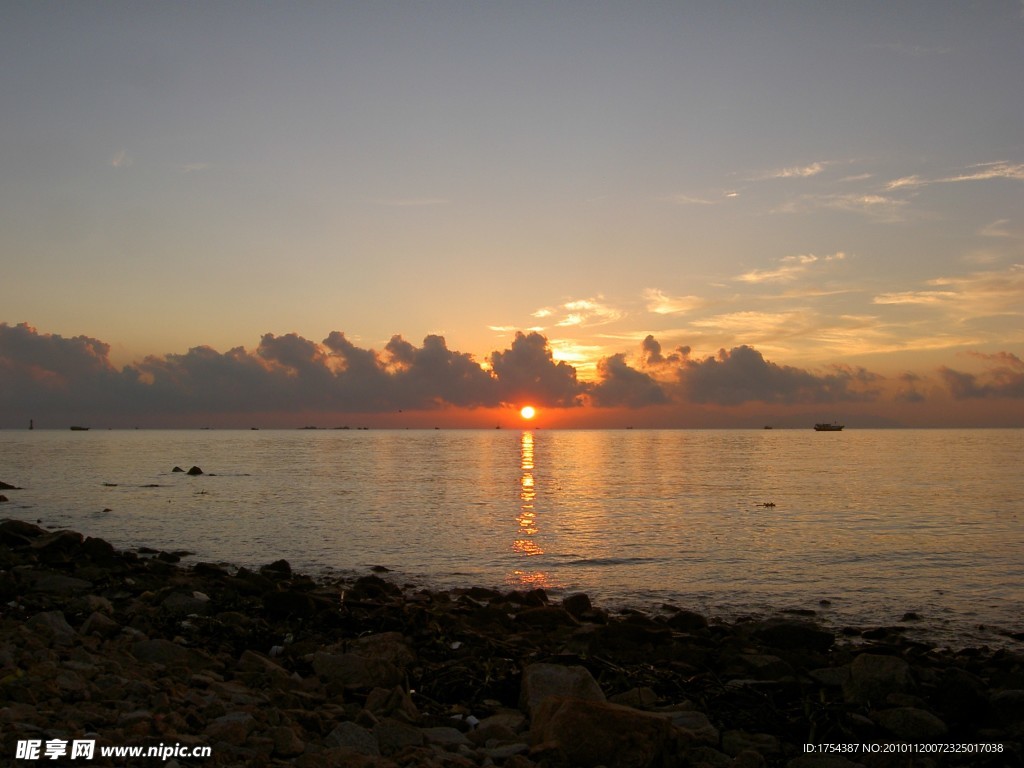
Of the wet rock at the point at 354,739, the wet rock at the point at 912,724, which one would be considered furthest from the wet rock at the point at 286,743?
the wet rock at the point at 912,724

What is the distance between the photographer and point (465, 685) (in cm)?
1228

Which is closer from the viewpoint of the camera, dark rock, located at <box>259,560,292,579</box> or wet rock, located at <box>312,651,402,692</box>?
wet rock, located at <box>312,651,402,692</box>

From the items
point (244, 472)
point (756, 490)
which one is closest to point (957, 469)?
point (756, 490)

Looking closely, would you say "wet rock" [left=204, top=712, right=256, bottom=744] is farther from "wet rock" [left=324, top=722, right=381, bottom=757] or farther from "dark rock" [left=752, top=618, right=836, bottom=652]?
"dark rock" [left=752, top=618, right=836, bottom=652]

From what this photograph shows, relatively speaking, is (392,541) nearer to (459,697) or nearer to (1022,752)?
(459,697)

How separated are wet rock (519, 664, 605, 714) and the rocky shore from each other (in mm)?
32

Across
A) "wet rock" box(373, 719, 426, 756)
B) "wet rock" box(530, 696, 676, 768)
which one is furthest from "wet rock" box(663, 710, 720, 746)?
"wet rock" box(373, 719, 426, 756)

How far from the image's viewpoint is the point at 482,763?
8727 mm

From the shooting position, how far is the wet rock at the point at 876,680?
12.0 m

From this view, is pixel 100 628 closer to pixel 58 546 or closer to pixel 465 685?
pixel 465 685

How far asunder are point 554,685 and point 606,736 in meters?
2.42

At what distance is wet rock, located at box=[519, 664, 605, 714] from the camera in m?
10.9

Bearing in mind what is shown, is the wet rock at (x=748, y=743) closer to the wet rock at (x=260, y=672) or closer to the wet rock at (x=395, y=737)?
the wet rock at (x=395, y=737)

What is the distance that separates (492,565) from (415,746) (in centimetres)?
1941
